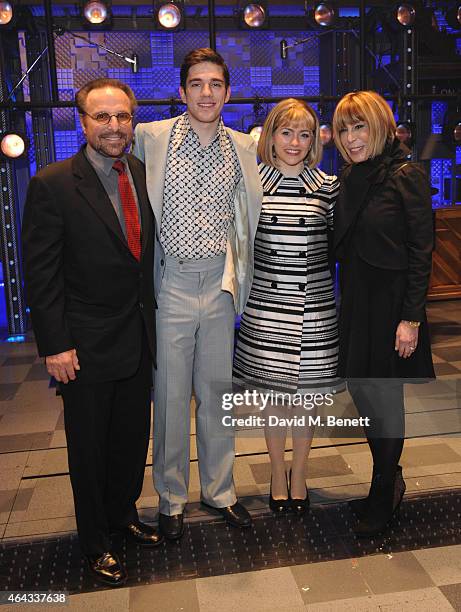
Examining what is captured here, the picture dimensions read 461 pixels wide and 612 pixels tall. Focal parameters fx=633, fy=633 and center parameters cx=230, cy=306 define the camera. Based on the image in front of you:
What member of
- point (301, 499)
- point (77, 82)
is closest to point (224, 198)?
point (301, 499)

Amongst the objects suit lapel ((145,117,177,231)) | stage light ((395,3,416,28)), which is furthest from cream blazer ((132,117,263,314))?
stage light ((395,3,416,28))

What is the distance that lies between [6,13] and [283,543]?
5.66 m

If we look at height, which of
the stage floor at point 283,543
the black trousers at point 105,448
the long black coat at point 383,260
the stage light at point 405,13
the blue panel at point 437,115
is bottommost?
the stage floor at point 283,543

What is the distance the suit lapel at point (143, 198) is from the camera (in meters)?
2.27

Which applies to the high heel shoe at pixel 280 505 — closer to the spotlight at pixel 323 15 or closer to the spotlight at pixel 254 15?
the spotlight at pixel 254 15

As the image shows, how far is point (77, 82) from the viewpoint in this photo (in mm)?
8016

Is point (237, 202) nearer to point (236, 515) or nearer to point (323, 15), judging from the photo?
point (236, 515)

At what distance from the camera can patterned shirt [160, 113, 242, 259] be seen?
2.40 m

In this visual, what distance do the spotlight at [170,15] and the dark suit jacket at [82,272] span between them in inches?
185

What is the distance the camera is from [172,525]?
2576mm

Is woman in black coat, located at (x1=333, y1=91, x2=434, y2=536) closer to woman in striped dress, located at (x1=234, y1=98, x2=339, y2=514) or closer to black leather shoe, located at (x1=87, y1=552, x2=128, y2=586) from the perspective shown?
woman in striped dress, located at (x1=234, y1=98, x2=339, y2=514)

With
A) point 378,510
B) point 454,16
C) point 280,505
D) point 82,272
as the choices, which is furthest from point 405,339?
point 454,16

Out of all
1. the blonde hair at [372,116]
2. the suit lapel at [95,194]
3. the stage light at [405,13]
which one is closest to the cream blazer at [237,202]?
the suit lapel at [95,194]

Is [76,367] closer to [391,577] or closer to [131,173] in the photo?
[131,173]
